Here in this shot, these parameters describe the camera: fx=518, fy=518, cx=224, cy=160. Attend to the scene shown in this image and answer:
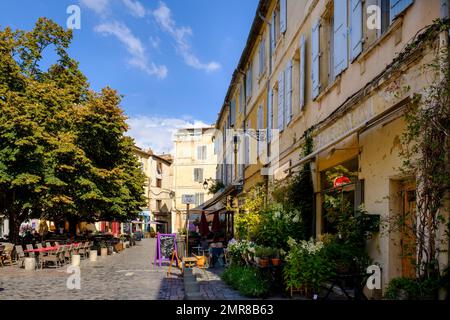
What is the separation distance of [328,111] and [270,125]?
6.93 meters

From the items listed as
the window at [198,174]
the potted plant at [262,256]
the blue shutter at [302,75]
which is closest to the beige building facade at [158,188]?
the window at [198,174]

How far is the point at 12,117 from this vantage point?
1806 centimetres

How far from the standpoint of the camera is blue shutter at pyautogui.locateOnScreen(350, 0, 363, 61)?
863cm

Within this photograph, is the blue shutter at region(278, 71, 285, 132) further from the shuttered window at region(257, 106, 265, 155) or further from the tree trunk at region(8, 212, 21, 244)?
the tree trunk at region(8, 212, 21, 244)

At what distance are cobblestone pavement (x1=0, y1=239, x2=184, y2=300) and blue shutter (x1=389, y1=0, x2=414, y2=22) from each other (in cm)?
669

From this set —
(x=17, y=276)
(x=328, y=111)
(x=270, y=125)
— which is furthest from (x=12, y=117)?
(x=328, y=111)

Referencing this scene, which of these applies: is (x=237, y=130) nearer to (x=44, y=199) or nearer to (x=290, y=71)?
(x=44, y=199)

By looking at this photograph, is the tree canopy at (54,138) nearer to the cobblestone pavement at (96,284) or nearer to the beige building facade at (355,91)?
the cobblestone pavement at (96,284)

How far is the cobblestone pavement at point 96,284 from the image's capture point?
10.7m

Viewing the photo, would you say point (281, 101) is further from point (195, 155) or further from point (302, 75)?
point (195, 155)

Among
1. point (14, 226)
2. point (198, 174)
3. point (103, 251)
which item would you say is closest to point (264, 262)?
point (14, 226)

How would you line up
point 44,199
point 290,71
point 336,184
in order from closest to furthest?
point 336,184 → point 290,71 → point 44,199

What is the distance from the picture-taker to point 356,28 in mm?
8812

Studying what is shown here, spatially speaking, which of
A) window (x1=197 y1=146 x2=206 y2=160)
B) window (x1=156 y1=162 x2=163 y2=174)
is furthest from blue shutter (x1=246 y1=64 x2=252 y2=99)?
window (x1=156 y1=162 x2=163 y2=174)
